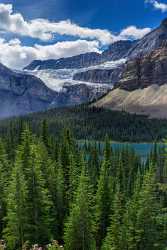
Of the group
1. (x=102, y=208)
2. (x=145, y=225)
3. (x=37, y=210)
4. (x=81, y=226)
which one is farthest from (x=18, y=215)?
(x=102, y=208)

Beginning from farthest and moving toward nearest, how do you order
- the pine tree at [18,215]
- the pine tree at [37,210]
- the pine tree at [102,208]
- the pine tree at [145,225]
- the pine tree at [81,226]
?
the pine tree at [102,208], the pine tree at [37,210], the pine tree at [81,226], the pine tree at [18,215], the pine tree at [145,225]

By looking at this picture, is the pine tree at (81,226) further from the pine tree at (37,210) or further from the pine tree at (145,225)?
the pine tree at (145,225)

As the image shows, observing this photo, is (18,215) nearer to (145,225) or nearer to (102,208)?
(145,225)

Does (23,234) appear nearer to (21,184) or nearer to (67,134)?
(21,184)

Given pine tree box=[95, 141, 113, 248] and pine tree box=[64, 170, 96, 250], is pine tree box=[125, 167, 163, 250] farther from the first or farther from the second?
pine tree box=[95, 141, 113, 248]

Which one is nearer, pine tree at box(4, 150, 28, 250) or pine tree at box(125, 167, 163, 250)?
pine tree at box(125, 167, 163, 250)

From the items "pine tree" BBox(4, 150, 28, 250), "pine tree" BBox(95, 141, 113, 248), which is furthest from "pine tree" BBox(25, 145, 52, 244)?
"pine tree" BBox(95, 141, 113, 248)

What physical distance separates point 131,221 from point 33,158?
12.4 metres

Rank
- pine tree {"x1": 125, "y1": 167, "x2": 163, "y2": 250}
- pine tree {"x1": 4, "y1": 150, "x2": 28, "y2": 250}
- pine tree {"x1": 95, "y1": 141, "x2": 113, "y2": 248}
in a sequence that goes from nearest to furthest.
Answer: pine tree {"x1": 125, "y1": 167, "x2": 163, "y2": 250}
pine tree {"x1": 4, "y1": 150, "x2": 28, "y2": 250}
pine tree {"x1": 95, "y1": 141, "x2": 113, "y2": 248}

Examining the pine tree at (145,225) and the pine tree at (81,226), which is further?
the pine tree at (81,226)

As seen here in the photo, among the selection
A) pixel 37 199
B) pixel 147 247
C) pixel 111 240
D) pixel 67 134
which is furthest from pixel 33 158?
pixel 67 134

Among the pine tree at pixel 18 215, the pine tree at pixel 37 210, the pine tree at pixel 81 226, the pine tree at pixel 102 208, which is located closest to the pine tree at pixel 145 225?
the pine tree at pixel 81 226

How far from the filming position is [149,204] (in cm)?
4009

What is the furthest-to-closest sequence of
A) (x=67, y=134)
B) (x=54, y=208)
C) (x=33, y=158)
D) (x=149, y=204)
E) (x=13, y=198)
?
(x=67, y=134) < (x=54, y=208) < (x=33, y=158) < (x=13, y=198) < (x=149, y=204)
